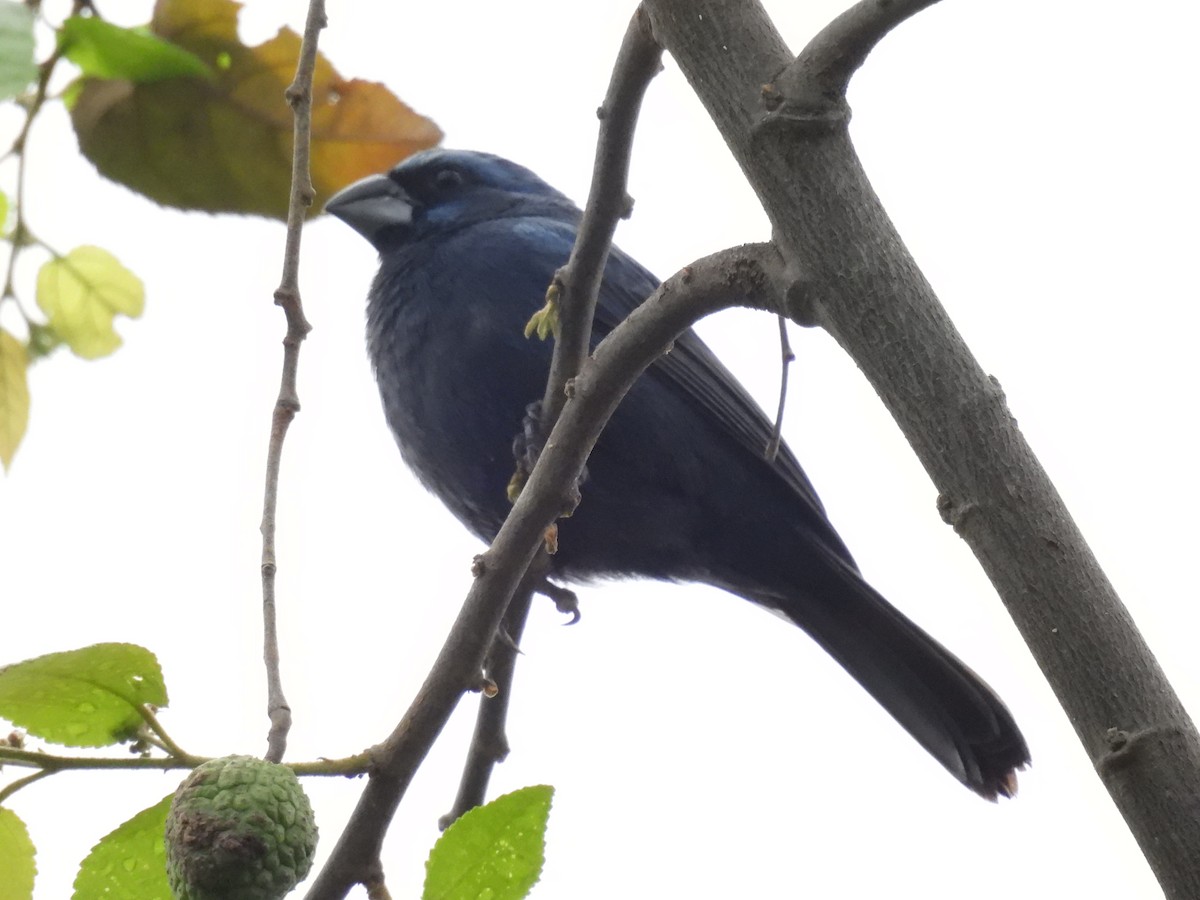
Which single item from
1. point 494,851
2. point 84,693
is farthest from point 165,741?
point 494,851

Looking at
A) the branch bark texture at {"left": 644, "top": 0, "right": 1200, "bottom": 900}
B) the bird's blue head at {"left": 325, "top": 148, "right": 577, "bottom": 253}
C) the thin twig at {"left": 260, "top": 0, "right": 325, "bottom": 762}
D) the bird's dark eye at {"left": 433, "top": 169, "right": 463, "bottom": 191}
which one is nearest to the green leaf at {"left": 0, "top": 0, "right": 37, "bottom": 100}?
the thin twig at {"left": 260, "top": 0, "right": 325, "bottom": 762}

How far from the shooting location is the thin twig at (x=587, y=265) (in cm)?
223

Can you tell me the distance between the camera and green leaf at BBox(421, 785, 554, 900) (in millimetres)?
1293

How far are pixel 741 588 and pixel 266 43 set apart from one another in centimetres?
226

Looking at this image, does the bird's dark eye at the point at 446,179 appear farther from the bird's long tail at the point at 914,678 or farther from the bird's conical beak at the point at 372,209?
the bird's long tail at the point at 914,678

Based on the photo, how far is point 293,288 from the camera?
2291 mm

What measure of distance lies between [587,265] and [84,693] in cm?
116

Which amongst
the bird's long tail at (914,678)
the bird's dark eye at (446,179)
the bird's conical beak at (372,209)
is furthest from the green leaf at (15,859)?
the bird's dark eye at (446,179)

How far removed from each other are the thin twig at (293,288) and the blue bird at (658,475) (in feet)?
4.88

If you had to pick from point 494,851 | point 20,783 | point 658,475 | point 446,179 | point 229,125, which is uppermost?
point 446,179

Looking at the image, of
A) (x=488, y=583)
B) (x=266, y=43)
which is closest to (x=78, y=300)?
(x=266, y=43)

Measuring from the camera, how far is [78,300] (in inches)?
88.9

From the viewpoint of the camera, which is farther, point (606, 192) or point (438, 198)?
point (438, 198)

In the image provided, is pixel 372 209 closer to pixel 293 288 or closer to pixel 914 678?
pixel 914 678
